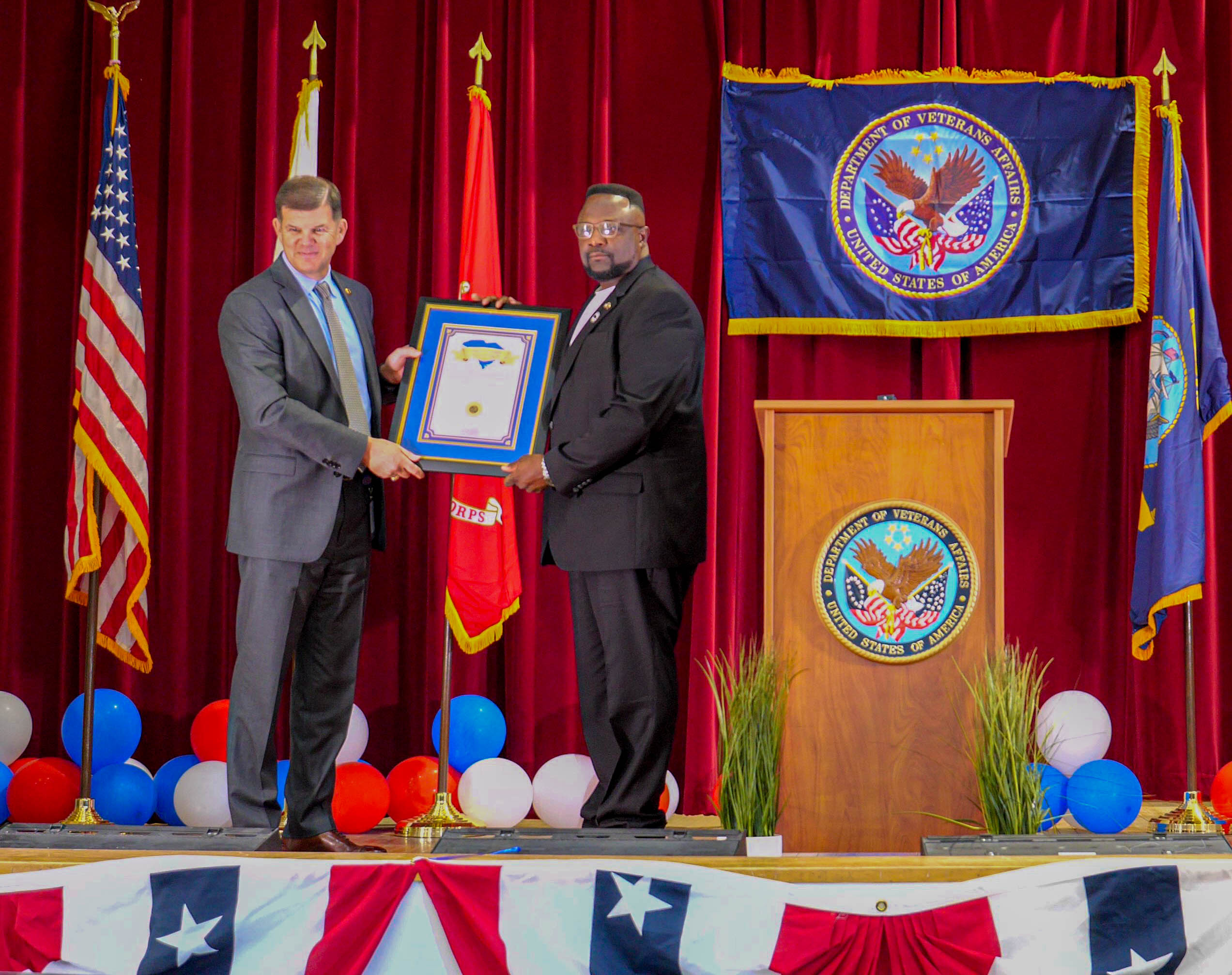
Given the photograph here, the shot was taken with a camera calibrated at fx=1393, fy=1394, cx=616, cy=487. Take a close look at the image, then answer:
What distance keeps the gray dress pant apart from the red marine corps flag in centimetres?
119

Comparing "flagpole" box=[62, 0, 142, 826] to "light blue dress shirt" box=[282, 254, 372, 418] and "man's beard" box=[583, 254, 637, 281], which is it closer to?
"light blue dress shirt" box=[282, 254, 372, 418]

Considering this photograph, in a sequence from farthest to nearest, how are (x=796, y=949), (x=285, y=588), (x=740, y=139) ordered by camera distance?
(x=740, y=139) < (x=285, y=588) < (x=796, y=949)

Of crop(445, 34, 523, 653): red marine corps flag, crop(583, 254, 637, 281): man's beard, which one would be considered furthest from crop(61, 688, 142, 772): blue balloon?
crop(583, 254, 637, 281): man's beard

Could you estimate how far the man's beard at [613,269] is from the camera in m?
3.58

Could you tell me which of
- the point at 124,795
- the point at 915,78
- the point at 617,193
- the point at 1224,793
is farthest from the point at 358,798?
the point at 915,78

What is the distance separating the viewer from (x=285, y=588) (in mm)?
3389

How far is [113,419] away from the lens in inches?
185

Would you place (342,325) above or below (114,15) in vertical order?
below

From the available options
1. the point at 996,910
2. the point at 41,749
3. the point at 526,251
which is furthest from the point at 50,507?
the point at 996,910

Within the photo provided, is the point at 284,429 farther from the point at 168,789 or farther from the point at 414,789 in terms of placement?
the point at 168,789

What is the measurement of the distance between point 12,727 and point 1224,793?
13.2 feet

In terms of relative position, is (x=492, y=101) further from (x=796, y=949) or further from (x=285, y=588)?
(x=796, y=949)

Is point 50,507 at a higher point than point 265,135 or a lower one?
lower

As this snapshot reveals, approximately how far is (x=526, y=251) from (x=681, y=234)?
1.97 ft
